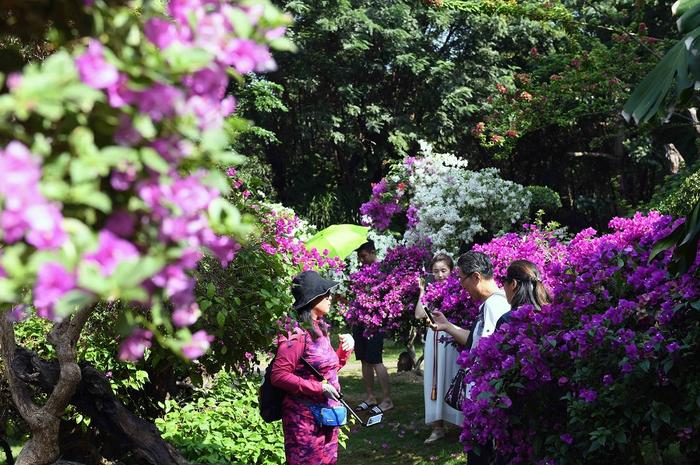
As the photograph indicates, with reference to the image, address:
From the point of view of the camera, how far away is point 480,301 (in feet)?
18.6

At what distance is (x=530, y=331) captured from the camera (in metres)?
3.94

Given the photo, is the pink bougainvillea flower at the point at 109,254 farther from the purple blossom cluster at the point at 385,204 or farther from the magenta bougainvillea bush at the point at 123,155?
the purple blossom cluster at the point at 385,204

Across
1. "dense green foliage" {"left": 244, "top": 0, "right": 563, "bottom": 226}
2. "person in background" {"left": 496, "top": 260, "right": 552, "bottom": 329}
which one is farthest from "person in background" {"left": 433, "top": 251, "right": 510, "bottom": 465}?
"dense green foliage" {"left": 244, "top": 0, "right": 563, "bottom": 226}

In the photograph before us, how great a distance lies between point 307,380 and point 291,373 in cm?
10

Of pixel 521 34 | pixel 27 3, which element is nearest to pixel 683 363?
pixel 27 3

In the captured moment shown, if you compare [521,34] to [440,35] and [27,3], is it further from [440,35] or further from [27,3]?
[27,3]

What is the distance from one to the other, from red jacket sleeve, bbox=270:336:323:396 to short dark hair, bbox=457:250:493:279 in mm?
1438

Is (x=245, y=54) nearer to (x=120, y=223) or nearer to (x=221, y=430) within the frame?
(x=120, y=223)

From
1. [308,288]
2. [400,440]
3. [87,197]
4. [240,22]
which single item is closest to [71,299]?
[87,197]

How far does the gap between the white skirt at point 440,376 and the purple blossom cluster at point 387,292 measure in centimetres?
103

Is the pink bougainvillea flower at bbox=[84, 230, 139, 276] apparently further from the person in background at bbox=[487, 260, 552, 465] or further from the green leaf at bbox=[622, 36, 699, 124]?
the person in background at bbox=[487, 260, 552, 465]

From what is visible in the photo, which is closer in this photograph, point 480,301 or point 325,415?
point 325,415

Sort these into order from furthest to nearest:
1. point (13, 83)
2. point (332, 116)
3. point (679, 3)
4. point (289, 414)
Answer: point (332, 116)
point (289, 414)
point (679, 3)
point (13, 83)

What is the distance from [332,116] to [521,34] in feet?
18.3
